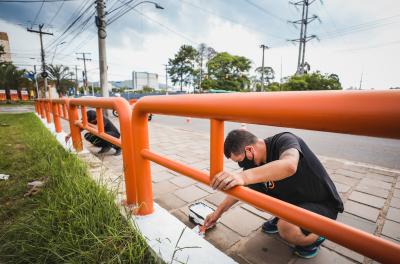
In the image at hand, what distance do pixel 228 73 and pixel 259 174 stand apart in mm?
54396

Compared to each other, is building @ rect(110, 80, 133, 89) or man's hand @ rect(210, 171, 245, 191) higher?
building @ rect(110, 80, 133, 89)

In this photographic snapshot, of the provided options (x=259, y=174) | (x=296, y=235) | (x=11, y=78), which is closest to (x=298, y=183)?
(x=296, y=235)

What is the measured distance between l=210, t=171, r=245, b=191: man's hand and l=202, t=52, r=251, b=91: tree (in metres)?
53.1

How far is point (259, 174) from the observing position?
3.72 ft

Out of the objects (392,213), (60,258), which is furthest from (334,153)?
(60,258)

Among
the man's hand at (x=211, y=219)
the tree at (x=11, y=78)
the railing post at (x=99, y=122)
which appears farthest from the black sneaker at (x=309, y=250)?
the tree at (x=11, y=78)

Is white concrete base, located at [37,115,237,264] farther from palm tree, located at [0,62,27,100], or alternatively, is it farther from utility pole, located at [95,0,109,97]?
palm tree, located at [0,62,27,100]

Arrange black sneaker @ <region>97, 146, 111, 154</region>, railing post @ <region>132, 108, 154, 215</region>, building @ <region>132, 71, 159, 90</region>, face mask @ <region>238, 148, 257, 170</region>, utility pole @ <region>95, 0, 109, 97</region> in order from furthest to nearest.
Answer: building @ <region>132, 71, 159, 90</region>, utility pole @ <region>95, 0, 109, 97</region>, black sneaker @ <region>97, 146, 111, 154</region>, face mask @ <region>238, 148, 257, 170</region>, railing post @ <region>132, 108, 154, 215</region>

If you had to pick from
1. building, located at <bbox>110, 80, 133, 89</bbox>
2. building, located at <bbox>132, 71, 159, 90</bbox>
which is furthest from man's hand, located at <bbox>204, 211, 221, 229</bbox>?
building, located at <bbox>110, 80, 133, 89</bbox>

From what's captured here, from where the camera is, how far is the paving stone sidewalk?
68.8 inches

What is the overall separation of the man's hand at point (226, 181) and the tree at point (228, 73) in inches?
2090

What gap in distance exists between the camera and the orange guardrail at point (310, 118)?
0.54 m

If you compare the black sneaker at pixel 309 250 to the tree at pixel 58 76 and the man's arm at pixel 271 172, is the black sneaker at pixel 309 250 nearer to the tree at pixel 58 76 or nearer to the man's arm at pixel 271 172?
the man's arm at pixel 271 172

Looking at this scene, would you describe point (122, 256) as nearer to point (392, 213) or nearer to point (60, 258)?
point (60, 258)
